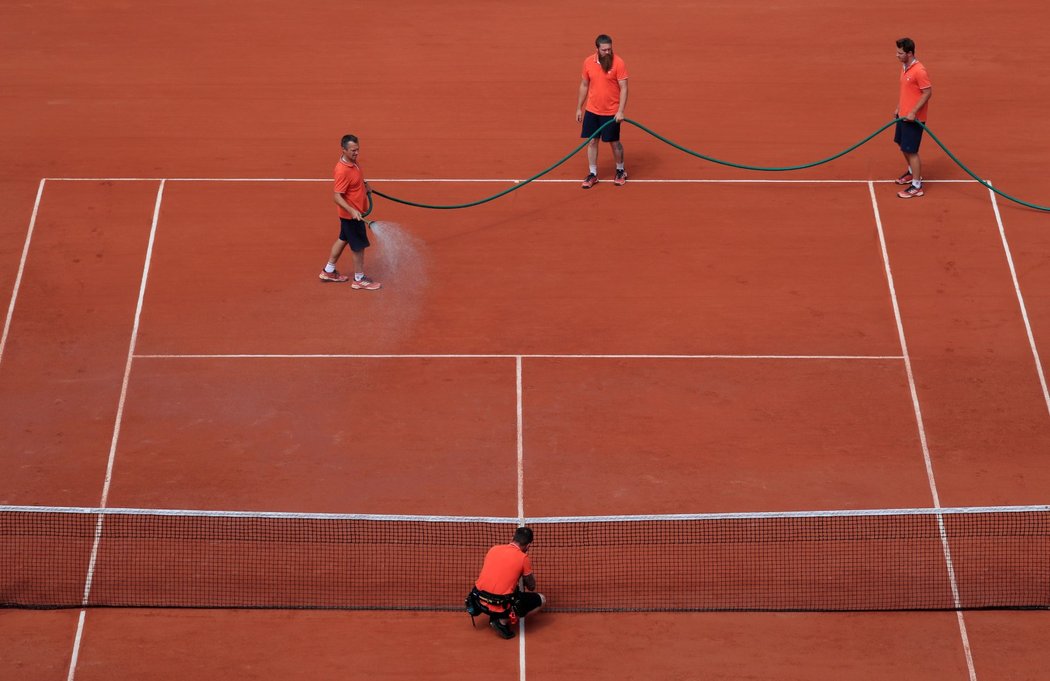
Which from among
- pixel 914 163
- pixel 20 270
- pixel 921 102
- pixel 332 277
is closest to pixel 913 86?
pixel 921 102

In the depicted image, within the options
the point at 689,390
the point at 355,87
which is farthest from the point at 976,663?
the point at 355,87

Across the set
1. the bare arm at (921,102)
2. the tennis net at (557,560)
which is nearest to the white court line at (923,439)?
the tennis net at (557,560)

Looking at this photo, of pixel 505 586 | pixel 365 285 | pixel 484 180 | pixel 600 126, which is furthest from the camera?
pixel 484 180

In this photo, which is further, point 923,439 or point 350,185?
point 350,185

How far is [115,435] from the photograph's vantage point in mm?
13086

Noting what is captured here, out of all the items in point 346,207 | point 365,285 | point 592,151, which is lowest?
point 365,285

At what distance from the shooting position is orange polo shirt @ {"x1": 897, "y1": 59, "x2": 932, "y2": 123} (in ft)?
50.4

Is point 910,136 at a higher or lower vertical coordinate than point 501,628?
higher

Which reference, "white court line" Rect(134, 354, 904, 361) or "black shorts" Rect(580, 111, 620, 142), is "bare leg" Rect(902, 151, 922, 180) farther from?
"black shorts" Rect(580, 111, 620, 142)

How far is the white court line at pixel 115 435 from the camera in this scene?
1134 cm

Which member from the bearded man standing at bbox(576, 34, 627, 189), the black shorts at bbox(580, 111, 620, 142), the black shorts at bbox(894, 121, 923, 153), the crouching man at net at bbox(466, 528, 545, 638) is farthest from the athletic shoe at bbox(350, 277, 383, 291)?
the black shorts at bbox(894, 121, 923, 153)

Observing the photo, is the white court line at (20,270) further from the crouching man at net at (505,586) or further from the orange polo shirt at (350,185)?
the crouching man at net at (505,586)

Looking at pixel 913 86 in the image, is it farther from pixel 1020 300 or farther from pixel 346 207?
pixel 346 207

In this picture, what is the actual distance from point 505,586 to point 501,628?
1.63 ft
